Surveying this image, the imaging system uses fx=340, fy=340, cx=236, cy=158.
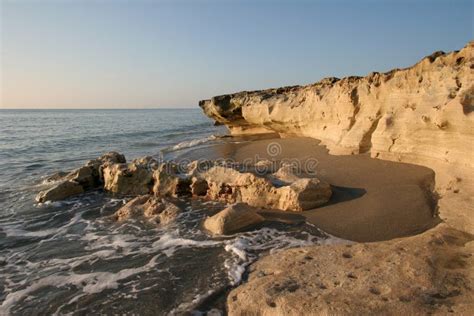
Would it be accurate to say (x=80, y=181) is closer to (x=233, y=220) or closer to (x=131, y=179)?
(x=131, y=179)

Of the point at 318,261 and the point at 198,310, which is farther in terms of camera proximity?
the point at 318,261

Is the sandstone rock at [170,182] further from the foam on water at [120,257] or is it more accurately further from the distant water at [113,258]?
the foam on water at [120,257]

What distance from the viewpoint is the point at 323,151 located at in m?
10.6

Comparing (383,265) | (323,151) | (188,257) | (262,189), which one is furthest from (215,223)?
(323,151)

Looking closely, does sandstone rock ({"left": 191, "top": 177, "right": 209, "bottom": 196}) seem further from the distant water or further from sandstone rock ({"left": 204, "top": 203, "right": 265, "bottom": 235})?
sandstone rock ({"left": 204, "top": 203, "right": 265, "bottom": 235})

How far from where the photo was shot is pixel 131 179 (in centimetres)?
852

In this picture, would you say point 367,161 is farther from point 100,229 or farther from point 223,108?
point 223,108

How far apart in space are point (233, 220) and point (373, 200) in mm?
2612

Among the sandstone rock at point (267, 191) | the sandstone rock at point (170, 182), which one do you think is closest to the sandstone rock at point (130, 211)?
the sandstone rock at point (170, 182)

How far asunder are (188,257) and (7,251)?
3.22 m

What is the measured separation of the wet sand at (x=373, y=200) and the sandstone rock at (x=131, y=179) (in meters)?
3.69

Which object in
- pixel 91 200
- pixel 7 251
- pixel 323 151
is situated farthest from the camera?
pixel 323 151

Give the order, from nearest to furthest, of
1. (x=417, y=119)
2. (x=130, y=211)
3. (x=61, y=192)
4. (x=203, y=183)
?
(x=130, y=211), (x=417, y=119), (x=203, y=183), (x=61, y=192)

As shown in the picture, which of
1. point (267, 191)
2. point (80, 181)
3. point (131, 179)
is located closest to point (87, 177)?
point (80, 181)
